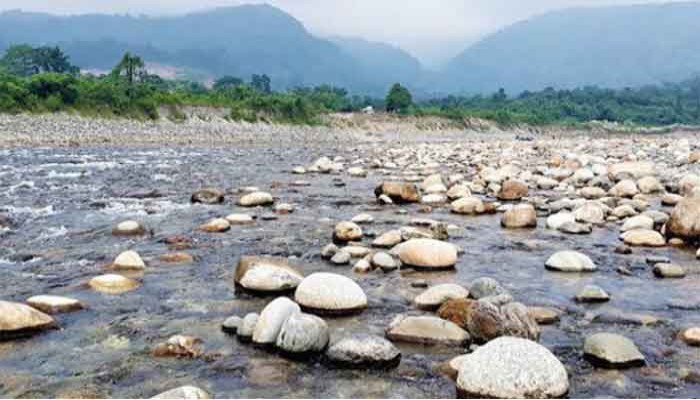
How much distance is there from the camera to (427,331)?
678 centimetres

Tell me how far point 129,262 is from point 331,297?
11.5 ft

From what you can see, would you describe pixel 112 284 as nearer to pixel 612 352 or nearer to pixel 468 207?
pixel 612 352

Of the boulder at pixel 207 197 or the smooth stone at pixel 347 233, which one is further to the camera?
the boulder at pixel 207 197

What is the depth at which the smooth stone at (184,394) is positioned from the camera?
504 centimetres

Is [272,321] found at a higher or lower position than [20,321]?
higher

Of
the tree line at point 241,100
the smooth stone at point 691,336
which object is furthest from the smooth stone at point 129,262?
the tree line at point 241,100

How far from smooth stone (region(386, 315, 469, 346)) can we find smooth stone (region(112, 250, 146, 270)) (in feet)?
14.1

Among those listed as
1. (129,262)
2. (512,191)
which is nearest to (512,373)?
(129,262)

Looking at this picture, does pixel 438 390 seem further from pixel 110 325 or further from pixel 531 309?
pixel 110 325

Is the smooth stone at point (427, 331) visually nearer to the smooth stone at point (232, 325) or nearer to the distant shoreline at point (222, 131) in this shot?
the smooth stone at point (232, 325)

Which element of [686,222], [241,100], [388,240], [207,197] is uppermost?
[241,100]

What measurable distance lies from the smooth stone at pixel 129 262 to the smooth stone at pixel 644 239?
801 cm

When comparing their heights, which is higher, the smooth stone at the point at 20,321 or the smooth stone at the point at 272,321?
the smooth stone at the point at 272,321

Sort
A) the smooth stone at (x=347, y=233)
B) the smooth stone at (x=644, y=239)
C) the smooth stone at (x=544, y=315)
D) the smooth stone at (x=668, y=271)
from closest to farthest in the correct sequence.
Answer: the smooth stone at (x=544, y=315) → the smooth stone at (x=668, y=271) → the smooth stone at (x=644, y=239) → the smooth stone at (x=347, y=233)
